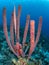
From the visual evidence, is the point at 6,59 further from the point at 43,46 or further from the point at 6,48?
the point at 43,46

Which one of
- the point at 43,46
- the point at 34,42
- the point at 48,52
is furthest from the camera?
the point at 43,46

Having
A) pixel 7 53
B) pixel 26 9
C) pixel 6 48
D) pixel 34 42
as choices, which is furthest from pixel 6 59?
pixel 26 9

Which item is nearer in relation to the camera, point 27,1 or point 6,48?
point 6,48

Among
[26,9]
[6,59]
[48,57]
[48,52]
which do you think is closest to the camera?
[6,59]

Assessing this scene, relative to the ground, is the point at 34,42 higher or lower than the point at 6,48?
higher

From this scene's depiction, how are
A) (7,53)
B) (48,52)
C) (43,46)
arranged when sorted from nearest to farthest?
1. (7,53)
2. (48,52)
3. (43,46)

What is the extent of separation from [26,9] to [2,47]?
4.84ft

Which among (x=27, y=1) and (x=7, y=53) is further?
(x=27, y=1)

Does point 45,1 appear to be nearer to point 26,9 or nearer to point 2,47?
point 26,9

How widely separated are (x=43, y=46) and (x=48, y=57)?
0.74 m

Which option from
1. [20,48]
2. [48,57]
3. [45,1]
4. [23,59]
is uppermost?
[45,1]

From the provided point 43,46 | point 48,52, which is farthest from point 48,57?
point 43,46

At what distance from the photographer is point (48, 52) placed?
194 inches

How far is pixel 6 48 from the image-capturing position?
461 centimetres
